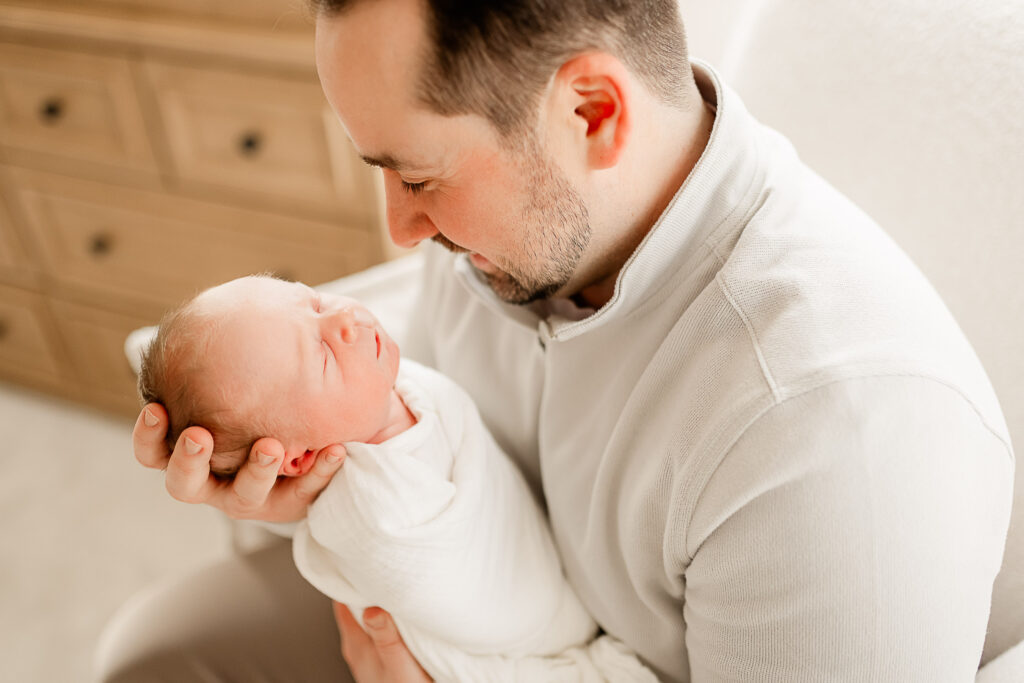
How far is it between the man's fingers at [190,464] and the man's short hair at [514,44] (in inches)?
15.2

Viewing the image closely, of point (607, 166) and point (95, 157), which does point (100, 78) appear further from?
point (607, 166)

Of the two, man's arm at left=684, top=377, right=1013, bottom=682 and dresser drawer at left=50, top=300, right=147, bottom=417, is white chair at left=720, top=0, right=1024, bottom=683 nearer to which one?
man's arm at left=684, top=377, right=1013, bottom=682

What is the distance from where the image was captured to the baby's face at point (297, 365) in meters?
0.82

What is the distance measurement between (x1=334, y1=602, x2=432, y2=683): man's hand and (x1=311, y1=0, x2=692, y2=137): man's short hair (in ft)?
1.91

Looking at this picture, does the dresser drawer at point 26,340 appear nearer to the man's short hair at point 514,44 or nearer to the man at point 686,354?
the man at point 686,354

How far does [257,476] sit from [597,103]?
497 mm

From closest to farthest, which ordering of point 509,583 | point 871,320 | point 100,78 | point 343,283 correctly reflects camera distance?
point 871,320 < point 509,583 < point 343,283 < point 100,78

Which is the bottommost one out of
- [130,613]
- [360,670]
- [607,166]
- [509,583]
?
[130,613]

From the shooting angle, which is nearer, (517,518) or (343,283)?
(517,518)

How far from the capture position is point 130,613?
1.09 m

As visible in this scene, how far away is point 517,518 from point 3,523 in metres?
1.60

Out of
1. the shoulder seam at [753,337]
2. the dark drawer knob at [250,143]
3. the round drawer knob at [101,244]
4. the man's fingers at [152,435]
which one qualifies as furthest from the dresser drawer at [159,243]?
the shoulder seam at [753,337]

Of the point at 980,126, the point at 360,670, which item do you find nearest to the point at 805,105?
the point at 980,126

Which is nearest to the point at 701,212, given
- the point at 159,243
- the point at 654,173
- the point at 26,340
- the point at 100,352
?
the point at 654,173
